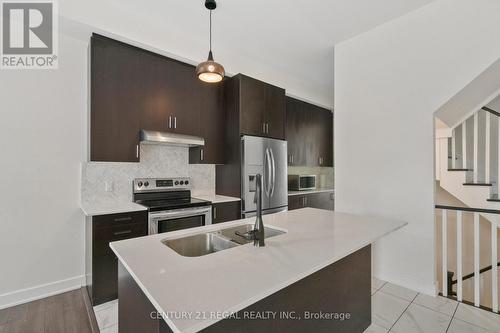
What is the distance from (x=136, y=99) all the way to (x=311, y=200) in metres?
3.34

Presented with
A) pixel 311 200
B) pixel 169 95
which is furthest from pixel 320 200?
pixel 169 95

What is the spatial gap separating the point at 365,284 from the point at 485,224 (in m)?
3.07

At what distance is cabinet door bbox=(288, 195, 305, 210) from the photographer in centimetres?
409

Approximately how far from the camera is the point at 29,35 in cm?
246

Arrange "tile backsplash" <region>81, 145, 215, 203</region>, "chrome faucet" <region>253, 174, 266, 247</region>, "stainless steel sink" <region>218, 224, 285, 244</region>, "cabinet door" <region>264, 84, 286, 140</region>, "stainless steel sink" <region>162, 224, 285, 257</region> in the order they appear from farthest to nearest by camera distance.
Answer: "cabinet door" <region>264, 84, 286, 140</region>, "tile backsplash" <region>81, 145, 215, 203</region>, "stainless steel sink" <region>218, 224, 285, 244</region>, "stainless steel sink" <region>162, 224, 285, 257</region>, "chrome faucet" <region>253, 174, 266, 247</region>

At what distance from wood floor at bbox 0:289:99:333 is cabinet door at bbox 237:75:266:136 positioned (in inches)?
102

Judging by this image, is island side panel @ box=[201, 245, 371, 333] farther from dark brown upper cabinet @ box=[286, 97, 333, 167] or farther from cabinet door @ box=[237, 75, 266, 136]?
dark brown upper cabinet @ box=[286, 97, 333, 167]

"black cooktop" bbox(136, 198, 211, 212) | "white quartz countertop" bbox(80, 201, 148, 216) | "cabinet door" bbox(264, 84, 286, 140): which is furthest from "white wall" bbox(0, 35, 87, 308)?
"cabinet door" bbox(264, 84, 286, 140)

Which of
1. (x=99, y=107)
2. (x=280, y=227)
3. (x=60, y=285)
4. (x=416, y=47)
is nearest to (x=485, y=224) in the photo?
(x=416, y=47)

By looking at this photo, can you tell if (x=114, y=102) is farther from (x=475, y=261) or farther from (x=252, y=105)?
(x=475, y=261)

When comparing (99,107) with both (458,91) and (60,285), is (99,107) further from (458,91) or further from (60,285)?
(458,91)

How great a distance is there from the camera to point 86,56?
2.72 m

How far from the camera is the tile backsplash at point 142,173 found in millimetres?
2730

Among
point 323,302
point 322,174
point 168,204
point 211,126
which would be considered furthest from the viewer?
point 322,174
